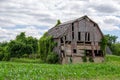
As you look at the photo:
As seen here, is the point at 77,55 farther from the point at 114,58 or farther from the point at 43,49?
the point at 114,58

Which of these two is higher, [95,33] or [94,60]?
[95,33]

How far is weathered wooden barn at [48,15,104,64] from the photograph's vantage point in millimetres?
49000

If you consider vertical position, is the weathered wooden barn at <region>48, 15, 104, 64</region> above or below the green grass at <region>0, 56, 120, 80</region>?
above

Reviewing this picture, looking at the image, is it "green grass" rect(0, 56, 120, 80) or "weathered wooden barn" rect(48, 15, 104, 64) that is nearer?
"green grass" rect(0, 56, 120, 80)

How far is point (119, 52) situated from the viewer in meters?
84.2

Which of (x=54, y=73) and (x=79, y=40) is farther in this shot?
(x=79, y=40)

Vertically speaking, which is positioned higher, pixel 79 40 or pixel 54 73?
pixel 79 40

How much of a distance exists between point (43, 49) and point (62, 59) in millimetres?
7103

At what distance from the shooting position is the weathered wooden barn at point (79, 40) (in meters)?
49.0

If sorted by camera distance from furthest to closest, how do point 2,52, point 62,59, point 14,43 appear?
point 2,52 → point 14,43 → point 62,59

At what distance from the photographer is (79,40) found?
5031cm

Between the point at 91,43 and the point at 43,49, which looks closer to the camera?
the point at 91,43

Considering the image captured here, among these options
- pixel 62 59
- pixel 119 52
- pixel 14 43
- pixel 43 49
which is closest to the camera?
pixel 62 59

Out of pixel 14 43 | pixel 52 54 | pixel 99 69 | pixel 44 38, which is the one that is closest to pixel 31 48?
pixel 14 43
